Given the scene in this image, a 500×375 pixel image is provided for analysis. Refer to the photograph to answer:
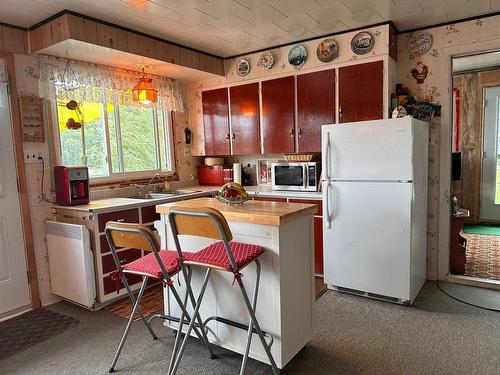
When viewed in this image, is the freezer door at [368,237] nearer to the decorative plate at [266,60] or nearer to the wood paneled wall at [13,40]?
the decorative plate at [266,60]

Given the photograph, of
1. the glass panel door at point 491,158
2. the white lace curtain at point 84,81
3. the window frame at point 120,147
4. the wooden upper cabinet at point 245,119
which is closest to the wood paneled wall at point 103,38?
the white lace curtain at point 84,81

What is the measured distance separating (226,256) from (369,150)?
171 cm

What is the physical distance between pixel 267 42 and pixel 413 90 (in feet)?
5.22

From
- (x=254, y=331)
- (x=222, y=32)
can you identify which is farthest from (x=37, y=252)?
(x=222, y=32)

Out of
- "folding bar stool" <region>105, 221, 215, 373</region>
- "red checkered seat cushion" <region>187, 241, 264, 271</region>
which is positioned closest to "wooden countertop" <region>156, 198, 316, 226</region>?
"red checkered seat cushion" <region>187, 241, 264, 271</region>

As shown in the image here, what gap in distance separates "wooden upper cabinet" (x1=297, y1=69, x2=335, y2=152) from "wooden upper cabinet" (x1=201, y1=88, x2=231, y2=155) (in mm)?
1029

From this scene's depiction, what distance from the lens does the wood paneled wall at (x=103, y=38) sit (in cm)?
276

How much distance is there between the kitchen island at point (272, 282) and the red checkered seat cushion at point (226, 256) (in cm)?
9

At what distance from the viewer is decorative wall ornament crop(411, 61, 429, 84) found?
11.2 feet

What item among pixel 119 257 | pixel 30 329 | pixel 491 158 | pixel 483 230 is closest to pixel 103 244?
pixel 119 257

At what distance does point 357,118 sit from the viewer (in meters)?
3.45

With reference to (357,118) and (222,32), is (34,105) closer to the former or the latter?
(222,32)

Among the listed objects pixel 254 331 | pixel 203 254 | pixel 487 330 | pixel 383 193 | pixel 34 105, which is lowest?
pixel 487 330

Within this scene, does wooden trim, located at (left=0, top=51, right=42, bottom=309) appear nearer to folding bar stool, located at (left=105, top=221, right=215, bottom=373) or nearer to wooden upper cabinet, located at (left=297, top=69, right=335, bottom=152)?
folding bar stool, located at (left=105, top=221, right=215, bottom=373)
